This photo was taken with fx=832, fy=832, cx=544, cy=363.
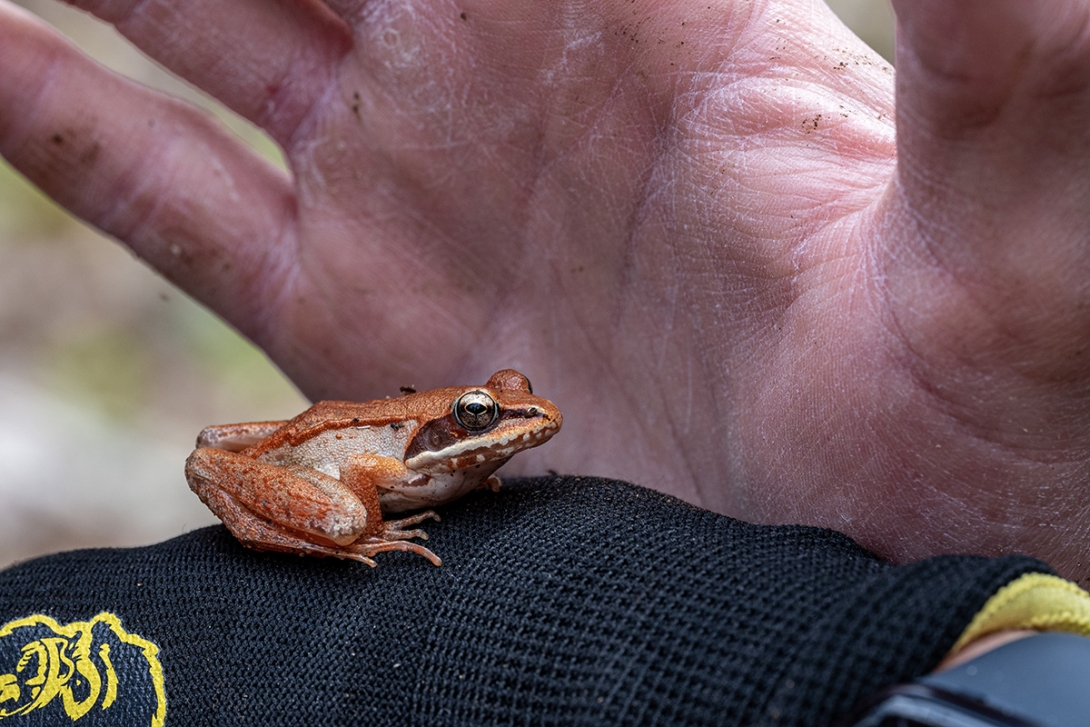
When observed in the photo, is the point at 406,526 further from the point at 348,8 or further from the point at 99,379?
the point at 99,379

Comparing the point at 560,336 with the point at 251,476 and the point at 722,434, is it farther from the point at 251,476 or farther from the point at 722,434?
the point at 251,476

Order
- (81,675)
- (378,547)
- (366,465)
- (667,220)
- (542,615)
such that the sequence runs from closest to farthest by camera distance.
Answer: (542,615) → (81,675) → (378,547) → (667,220) → (366,465)

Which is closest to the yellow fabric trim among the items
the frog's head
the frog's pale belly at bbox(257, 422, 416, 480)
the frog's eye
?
the frog's head

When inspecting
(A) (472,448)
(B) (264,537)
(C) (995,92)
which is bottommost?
(B) (264,537)

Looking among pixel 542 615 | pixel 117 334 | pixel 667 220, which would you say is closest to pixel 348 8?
pixel 667 220

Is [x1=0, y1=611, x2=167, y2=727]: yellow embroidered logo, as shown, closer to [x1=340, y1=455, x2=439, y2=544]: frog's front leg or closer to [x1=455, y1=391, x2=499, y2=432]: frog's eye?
[x1=340, y1=455, x2=439, y2=544]: frog's front leg

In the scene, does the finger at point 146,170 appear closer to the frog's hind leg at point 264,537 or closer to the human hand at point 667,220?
the human hand at point 667,220
